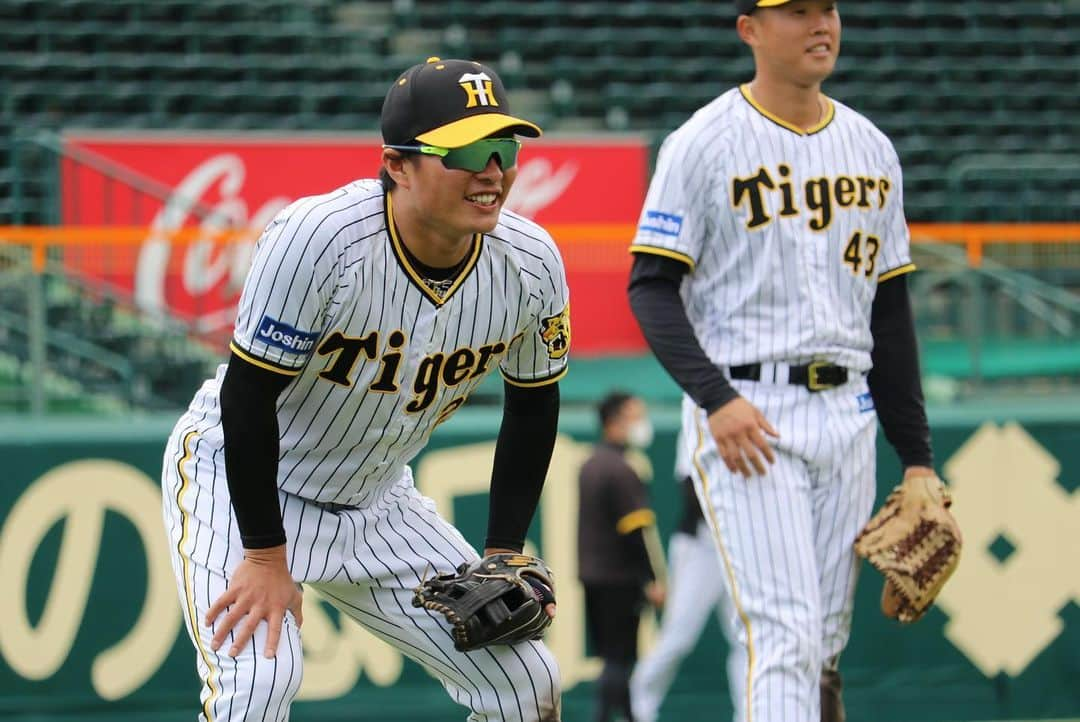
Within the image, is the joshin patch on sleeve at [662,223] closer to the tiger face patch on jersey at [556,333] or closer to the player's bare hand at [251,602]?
the tiger face patch on jersey at [556,333]

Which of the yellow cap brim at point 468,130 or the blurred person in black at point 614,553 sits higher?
the yellow cap brim at point 468,130

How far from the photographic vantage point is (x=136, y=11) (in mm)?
11477

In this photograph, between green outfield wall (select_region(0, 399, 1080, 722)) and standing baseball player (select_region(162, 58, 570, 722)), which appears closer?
standing baseball player (select_region(162, 58, 570, 722))

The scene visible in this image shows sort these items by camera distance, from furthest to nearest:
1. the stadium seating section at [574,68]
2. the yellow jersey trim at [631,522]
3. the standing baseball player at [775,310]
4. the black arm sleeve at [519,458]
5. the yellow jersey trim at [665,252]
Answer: the stadium seating section at [574,68], the yellow jersey trim at [631,522], the yellow jersey trim at [665,252], the standing baseball player at [775,310], the black arm sleeve at [519,458]

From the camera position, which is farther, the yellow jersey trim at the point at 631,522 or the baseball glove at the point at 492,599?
the yellow jersey trim at the point at 631,522

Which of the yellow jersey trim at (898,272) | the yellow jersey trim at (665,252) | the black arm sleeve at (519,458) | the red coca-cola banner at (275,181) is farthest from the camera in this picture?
the red coca-cola banner at (275,181)

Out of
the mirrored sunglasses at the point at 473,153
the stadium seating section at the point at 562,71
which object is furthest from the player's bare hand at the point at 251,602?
the stadium seating section at the point at 562,71

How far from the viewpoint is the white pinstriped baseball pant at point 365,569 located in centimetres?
323

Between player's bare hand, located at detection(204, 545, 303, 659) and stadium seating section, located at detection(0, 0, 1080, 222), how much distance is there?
7.09 m

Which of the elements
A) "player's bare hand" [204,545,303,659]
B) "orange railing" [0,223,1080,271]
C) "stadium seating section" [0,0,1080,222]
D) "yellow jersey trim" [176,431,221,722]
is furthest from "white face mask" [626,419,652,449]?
"stadium seating section" [0,0,1080,222]

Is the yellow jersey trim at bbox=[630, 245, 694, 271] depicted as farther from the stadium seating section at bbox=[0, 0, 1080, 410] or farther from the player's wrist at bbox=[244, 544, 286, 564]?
the stadium seating section at bbox=[0, 0, 1080, 410]

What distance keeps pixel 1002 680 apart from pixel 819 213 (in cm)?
354

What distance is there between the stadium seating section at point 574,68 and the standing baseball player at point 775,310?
19.6ft

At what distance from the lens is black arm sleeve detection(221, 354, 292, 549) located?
299 cm
